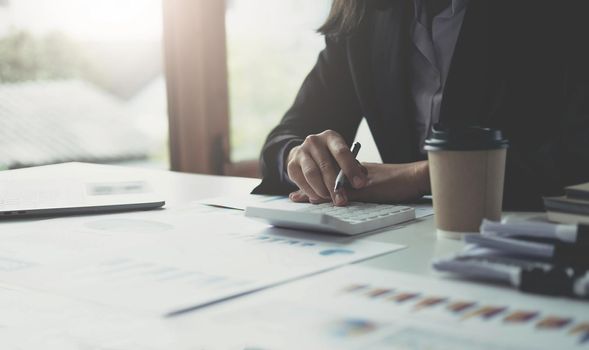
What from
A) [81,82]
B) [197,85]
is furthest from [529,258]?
[197,85]

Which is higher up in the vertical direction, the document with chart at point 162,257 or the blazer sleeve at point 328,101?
the blazer sleeve at point 328,101

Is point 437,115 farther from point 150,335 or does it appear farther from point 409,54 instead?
point 150,335

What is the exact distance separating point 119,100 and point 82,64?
0.25 meters

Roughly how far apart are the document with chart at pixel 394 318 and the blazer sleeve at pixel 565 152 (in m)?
0.53

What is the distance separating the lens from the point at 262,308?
69cm

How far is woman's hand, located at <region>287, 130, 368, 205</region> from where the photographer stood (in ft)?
4.08

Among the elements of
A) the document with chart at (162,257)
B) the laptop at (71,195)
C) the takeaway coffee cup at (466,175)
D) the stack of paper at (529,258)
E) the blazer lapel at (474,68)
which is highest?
the blazer lapel at (474,68)

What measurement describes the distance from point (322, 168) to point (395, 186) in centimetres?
14

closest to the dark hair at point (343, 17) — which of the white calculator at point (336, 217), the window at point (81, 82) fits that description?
the white calculator at point (336, 217)

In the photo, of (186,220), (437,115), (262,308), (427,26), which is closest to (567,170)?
(437,115)

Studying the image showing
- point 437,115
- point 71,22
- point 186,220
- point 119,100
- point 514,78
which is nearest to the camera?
point 186,220

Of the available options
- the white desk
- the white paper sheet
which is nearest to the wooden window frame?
the white desk

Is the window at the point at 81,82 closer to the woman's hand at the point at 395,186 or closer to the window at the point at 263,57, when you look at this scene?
the window at the point at 263,57

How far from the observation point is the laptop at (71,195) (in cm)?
126
